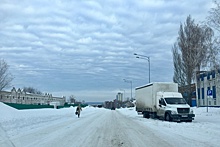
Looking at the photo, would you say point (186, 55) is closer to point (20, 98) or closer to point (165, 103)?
point (165, 103)

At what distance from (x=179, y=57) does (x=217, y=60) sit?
24993 mm

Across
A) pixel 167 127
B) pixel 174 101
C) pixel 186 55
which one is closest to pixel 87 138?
pixel 167 127

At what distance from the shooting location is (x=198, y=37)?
47.8 metres

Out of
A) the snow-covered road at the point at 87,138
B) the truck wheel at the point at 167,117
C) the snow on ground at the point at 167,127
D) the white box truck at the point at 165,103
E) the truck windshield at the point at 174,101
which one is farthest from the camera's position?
the truck windshield at the point at 174,101

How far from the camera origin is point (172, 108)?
97.9 feet

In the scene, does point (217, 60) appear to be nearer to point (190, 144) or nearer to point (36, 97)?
point (190, 144)

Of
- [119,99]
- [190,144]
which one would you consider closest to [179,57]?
[190,144]

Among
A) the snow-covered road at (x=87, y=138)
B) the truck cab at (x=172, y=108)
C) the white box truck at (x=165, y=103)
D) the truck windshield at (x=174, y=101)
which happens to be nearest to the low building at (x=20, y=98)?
the white box truck at (x=165, y=103)

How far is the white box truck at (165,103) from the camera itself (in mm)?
29312

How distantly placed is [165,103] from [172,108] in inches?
63.4

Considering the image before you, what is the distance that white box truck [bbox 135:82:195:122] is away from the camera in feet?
96.2

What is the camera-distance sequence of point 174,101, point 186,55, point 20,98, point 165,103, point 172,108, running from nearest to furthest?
point 172,108
point 165,103
point 174,101
point 186,55
point 20,98

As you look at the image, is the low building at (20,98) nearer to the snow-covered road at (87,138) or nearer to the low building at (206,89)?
the low building at (206,89)

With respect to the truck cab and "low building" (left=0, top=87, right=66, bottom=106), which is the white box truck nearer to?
the truck cab
